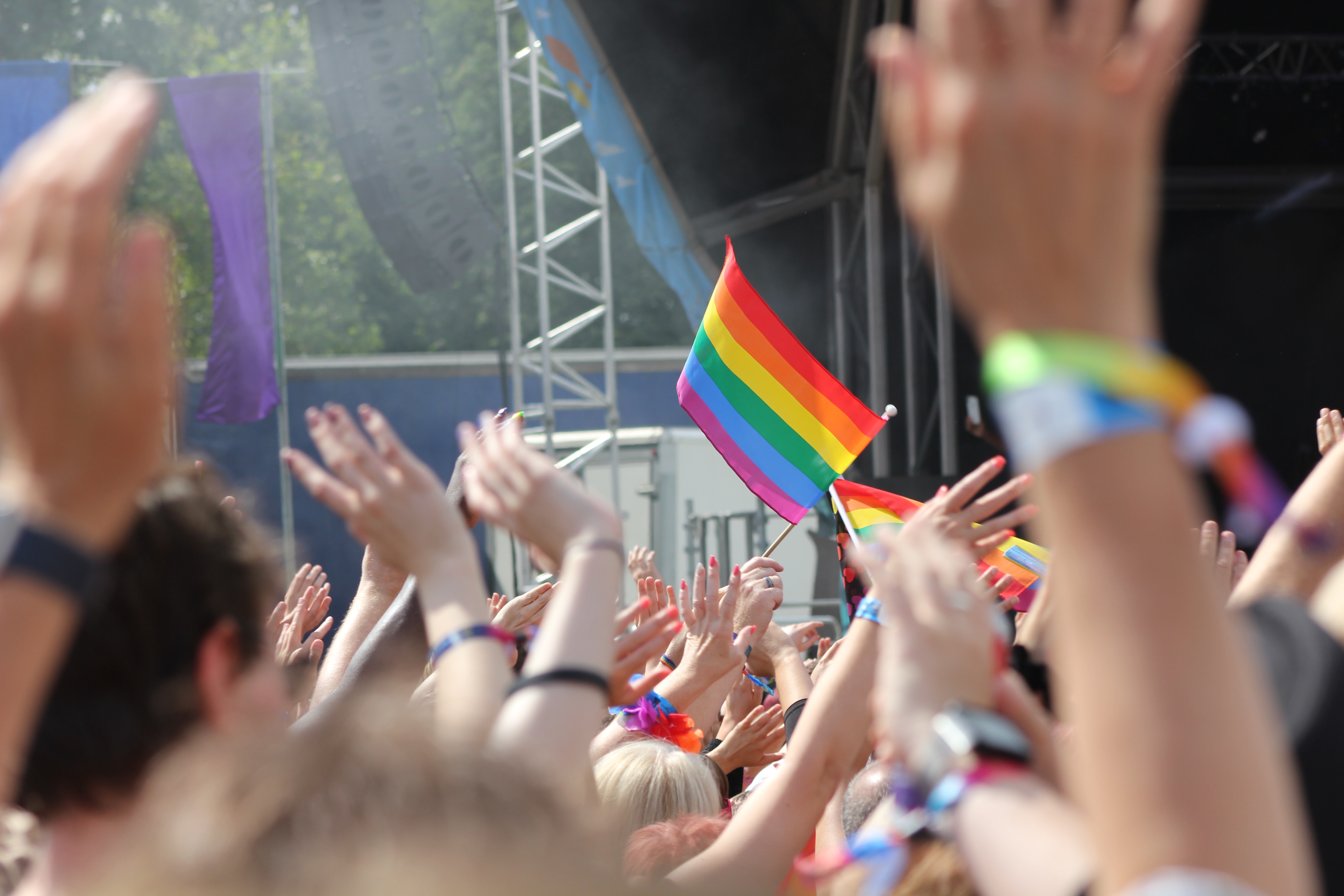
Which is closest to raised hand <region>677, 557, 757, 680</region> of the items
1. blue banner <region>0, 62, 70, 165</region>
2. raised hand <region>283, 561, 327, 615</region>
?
raised hand <region>283, 561, 327, 615</region>

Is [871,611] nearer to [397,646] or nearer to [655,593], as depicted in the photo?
[397,646]

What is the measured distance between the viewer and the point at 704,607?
2.95 m

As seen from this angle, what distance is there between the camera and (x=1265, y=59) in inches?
314

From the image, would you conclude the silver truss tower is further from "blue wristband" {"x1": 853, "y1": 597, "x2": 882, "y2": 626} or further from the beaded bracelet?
the beaded bracelet

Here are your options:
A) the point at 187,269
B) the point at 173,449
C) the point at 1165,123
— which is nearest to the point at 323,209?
the point at 187,269

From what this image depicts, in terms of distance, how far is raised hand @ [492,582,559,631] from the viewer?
3064mm

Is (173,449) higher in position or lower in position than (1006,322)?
lower

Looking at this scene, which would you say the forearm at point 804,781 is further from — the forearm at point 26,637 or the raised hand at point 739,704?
the raised hand at point 739,704

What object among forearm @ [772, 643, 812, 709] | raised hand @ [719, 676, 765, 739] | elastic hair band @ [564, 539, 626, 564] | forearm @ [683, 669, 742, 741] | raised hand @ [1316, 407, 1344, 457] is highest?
elastic hair band @ [564, 539, 626, 564]

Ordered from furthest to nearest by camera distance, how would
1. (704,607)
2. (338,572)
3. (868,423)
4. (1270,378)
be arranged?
(338,572) → (1270,378) → (868,423) → (704,607)

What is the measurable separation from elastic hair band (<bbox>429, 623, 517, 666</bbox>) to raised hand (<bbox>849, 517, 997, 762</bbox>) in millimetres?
490

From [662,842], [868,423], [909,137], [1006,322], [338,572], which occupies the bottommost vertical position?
[338,572]

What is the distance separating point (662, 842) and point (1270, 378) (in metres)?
8.04

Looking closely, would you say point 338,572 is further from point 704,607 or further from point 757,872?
point 757,872
